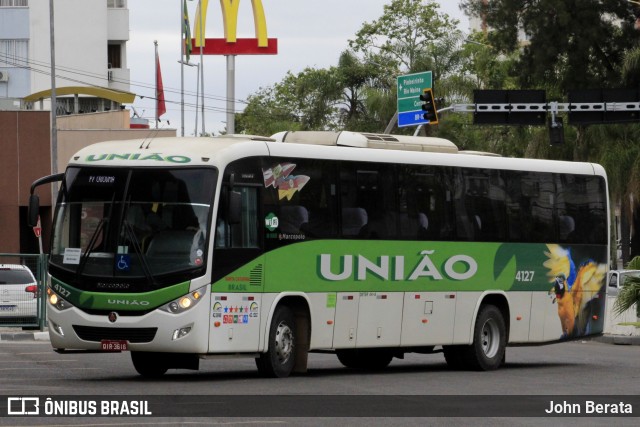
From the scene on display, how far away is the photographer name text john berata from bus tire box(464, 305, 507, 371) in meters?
6.33

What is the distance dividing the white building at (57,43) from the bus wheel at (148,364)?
58758mm

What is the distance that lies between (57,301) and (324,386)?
358 centimetres

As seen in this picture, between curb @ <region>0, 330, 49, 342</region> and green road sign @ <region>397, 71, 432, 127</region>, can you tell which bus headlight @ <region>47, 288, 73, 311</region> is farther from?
green road sign @ <region>397, 71, 432, 127</region>

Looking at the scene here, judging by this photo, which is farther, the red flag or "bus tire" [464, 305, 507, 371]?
the red flag

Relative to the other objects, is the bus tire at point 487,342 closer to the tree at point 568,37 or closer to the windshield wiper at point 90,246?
the windshield wiper at point 90,246

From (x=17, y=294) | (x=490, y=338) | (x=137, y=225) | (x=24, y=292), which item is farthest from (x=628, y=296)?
(x=137, y=225)

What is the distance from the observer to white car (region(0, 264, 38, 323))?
3350 centimetres

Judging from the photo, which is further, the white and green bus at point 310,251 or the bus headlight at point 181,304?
the white and green bus at point 310,251

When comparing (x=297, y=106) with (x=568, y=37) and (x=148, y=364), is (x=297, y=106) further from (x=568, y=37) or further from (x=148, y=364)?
(x=148, y=364)

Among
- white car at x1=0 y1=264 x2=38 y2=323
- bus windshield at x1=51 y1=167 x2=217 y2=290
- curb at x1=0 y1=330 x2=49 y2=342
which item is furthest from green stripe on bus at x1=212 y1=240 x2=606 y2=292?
white car at x1=0 y1=264 x2=38 y2=323

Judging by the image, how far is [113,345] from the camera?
60.3 ft

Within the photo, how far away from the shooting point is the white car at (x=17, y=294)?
110 ft

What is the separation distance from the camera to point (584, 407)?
634 inches

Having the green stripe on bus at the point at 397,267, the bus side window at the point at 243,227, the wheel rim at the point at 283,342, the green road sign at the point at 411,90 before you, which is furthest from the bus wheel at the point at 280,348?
the green road sign at the point at 411,90
